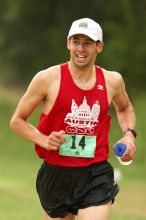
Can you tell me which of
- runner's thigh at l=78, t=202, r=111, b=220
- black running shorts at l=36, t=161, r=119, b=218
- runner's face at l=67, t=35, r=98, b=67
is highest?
runner's face at l=67, t=35, r=98, b=67

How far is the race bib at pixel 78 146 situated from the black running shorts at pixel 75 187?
122 mm

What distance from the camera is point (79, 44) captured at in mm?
5531

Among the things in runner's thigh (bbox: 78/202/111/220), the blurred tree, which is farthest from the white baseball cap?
the blurred tree

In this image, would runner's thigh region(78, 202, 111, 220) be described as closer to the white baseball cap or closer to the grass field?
the white baseball cap

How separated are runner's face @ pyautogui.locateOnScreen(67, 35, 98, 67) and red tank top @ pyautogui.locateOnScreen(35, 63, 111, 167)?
5.3 inches

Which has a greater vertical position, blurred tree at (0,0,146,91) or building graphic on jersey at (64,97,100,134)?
blurred tree at (0,0,146,91)

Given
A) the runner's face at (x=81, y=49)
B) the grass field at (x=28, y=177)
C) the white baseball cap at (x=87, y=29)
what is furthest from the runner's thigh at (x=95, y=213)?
the grass field at (x=28, y=177)

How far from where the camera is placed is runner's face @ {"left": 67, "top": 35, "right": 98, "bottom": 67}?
551 cm

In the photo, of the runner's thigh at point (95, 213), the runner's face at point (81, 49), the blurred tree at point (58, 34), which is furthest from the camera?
the blurred tree at point (58, 34)

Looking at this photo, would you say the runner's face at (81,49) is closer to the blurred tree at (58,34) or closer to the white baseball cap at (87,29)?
the white baseball cap at (87,29)

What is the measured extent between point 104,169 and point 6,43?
63.8 ft

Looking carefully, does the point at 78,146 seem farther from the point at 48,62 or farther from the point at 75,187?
the point at 48,62

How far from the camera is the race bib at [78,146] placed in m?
5.50

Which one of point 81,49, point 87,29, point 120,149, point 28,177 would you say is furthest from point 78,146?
point 28,177
